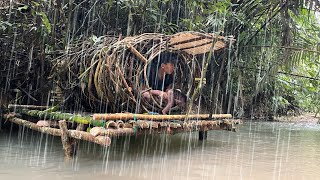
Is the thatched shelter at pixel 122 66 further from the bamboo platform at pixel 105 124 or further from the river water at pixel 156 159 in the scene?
the river water at pixel 156 159

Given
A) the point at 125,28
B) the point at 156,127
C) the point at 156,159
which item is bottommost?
the point at 156,159

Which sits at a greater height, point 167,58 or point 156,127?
point 167,58

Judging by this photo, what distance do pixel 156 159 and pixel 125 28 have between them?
4.16 metres

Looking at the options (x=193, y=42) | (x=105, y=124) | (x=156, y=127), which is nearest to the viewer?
(x=105, y=124)

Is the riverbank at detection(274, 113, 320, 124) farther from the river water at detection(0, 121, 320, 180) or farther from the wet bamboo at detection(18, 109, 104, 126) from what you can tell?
the wet bamboo at detection(18, 109, 104, 126)

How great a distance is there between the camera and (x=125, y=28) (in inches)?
337

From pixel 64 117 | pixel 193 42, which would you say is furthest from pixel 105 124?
pixel 193 42

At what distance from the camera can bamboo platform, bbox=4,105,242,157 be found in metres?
4.38

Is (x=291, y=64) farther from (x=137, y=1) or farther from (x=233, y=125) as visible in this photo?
(x=137, y=1)

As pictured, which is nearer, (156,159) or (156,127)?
(156,127)

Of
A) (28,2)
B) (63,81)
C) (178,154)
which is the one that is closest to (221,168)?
(178,154)

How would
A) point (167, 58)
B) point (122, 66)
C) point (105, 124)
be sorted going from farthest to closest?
1. point (167, 58)
2. point (122, 66)
3. point (105, 124)

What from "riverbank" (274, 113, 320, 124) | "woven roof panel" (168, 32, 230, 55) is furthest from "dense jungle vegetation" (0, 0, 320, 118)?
"riverbank" (274, 113, 320, 124)

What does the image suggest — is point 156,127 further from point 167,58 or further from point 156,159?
point 167,58
